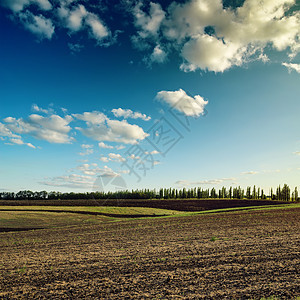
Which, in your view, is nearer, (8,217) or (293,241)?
(293,241)

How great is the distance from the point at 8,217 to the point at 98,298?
50491 mm

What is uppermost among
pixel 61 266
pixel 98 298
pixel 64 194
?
pixel 98 298

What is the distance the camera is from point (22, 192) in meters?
149

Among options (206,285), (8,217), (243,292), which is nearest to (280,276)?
(243,292)

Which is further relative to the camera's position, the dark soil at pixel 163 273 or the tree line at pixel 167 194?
the tree line at pixel 167 194

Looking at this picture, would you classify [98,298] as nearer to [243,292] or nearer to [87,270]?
[87,270]

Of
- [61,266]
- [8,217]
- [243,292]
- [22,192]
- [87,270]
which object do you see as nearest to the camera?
[243,292]

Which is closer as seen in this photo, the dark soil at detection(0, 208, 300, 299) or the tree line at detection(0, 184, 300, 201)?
the dark soil at detection(0, 208, 300, 299)

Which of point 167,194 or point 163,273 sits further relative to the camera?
point 167,194

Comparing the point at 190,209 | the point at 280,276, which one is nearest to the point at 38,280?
the point at 280,276

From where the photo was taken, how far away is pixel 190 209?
250ft

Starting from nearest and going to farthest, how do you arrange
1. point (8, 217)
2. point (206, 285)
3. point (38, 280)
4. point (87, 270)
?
point (206, 285), point (38, 280), point (87, 270), point (8, 217)

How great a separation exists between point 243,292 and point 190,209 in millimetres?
71210

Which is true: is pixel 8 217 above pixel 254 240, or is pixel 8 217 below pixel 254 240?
below
